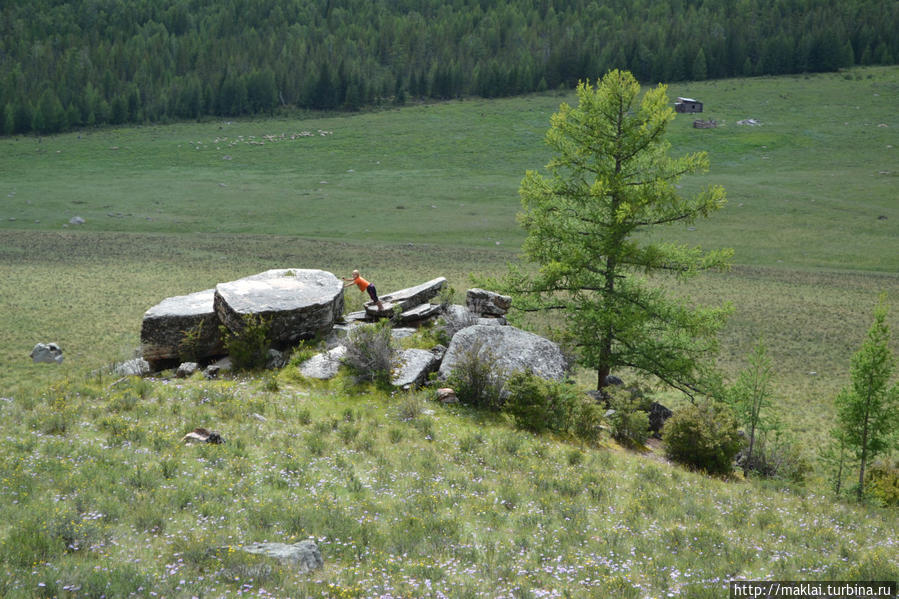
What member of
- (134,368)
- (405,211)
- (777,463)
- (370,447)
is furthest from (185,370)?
(405,211)

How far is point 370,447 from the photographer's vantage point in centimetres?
1317

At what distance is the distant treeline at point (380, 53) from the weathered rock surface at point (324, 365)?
404ft

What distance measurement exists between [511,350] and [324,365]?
5292 mm

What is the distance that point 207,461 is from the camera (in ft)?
37.1

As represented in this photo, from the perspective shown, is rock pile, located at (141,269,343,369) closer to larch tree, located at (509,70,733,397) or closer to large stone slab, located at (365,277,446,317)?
large stone slab, located at (365,277,446,317)

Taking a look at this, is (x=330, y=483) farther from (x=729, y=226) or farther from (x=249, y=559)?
(x=729, y=226)

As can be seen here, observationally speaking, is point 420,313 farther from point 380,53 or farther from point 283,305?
point 380,53

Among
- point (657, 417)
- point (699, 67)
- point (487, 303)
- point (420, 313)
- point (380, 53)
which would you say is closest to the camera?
point (657, 417)

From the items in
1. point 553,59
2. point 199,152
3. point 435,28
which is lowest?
point 199,152

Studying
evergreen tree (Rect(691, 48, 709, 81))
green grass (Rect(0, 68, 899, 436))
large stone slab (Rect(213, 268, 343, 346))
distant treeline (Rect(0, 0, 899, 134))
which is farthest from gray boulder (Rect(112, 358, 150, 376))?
evergreen tree (Rect(691, 48, 709, 81))

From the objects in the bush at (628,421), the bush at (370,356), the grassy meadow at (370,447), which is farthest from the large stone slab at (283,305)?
the bush at (628,421)

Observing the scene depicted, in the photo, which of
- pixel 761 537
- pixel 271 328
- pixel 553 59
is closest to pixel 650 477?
pixel 761 537

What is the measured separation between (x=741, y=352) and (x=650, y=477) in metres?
20.4

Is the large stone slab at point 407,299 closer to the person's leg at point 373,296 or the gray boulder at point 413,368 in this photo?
the person's leg at point 373,296
